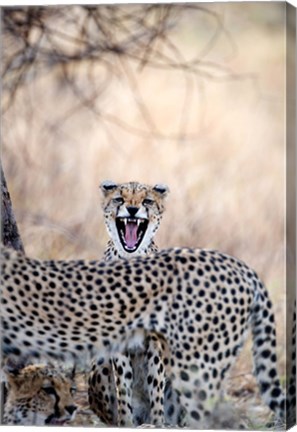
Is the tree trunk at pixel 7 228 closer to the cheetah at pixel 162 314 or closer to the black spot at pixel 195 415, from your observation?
the cheetah at pixel 162 314

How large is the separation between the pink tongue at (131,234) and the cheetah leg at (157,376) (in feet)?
1.64

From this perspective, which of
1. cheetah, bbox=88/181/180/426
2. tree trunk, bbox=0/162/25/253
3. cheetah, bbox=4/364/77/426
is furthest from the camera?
tree trunk, bbox=0/162/25/253

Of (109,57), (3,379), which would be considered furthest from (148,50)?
(3,379)

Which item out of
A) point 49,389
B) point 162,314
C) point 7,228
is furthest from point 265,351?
point 7,228

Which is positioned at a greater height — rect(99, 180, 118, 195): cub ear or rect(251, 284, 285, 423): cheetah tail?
rect(99, 180, 118, 195): cub ear

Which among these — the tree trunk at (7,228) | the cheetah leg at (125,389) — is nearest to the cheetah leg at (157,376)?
the cheetah leg at (125,389)

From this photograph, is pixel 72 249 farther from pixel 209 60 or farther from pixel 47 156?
pixel 209 60

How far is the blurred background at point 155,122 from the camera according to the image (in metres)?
10.8

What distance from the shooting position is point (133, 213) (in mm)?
11008

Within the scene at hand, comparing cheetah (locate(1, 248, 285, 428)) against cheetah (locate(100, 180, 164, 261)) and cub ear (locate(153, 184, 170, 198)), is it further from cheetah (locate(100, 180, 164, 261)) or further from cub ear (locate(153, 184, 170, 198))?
cub ear (locate(153, 184, 170, 198))

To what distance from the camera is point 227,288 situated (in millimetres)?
10859

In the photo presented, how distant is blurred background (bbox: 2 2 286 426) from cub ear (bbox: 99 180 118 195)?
0.11 feet

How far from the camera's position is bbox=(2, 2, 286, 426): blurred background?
10820 millimetres

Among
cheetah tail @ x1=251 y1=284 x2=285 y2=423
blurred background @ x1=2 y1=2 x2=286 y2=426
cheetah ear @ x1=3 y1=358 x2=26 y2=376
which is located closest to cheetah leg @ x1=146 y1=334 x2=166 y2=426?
blurred background @ x1=2 y1=2 x2=286 y2=426
